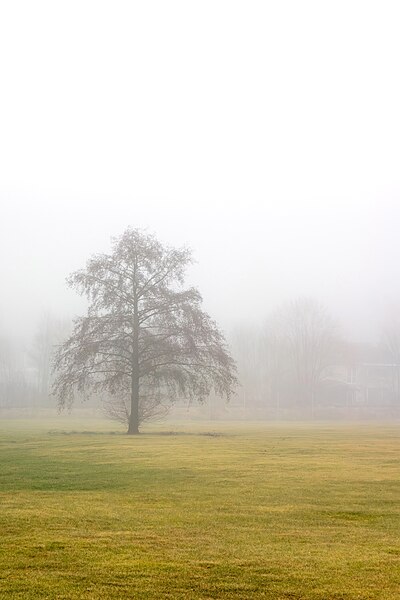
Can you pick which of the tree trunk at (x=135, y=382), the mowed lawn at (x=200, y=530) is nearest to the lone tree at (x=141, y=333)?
the tree trunk at (x=135, y=382)

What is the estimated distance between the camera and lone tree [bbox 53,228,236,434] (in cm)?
4634

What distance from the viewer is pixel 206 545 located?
36.6 ft

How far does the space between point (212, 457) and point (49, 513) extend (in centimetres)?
1403

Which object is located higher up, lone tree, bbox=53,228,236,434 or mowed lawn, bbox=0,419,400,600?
lone tree, bbox=53,228,236,434

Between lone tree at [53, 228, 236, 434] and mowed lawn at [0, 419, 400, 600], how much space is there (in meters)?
21.1

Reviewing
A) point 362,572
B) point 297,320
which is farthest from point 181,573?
point 297,320

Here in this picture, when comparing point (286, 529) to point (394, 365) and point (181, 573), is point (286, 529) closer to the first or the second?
point (181, 573)

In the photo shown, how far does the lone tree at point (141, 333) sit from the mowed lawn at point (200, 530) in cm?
2112

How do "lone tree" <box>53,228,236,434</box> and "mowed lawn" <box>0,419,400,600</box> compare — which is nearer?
"mowed lawn" <box>0,419,400,600</box>

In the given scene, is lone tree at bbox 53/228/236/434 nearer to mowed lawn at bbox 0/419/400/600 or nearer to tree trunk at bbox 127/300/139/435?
tree trunk at bbox 127/300/139/435

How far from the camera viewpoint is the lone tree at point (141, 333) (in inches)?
1825

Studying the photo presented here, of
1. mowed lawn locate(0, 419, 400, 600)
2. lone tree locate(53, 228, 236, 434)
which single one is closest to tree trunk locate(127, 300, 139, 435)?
lone tree locate(53, 228, 236, 434)

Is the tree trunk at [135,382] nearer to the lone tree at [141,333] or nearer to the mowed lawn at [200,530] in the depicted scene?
the lone tree at [141,333]

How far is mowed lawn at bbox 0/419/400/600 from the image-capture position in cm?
891
